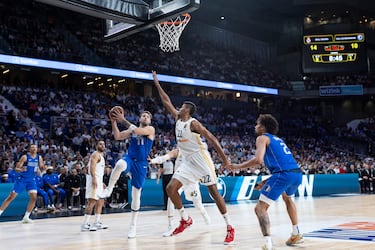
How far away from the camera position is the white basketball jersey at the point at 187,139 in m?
7.04

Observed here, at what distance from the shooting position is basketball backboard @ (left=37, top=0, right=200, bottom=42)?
8703 mm

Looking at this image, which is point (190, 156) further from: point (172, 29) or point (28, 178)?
point (172, 29)

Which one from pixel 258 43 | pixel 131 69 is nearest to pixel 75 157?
pixel 131 69

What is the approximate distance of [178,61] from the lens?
26.8 m

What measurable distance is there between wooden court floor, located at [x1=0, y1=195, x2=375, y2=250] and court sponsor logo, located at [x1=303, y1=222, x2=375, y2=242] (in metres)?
0.02

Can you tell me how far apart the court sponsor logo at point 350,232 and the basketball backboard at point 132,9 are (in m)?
4.76

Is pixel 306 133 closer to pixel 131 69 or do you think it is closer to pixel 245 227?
pixel 131 69

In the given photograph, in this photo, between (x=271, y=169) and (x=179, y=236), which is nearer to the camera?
(x=271, y=169)

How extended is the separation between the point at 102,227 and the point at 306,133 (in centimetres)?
2552

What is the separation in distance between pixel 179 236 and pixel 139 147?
1.61 metres

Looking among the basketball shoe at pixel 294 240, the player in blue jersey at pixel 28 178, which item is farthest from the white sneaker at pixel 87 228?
the basketball shoe at pixel 294 240

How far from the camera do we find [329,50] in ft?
86.8

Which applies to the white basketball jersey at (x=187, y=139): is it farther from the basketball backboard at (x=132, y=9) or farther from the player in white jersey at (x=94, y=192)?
the basketball backboard at (x=132, y=9)

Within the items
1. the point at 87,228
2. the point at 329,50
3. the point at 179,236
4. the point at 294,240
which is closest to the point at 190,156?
the point at 179,236
